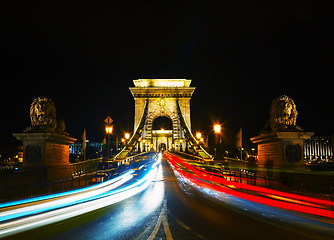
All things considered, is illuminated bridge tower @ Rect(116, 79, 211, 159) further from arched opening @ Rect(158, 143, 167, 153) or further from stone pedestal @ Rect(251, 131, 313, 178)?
stone pedestal @ Rect(251, 131, 313, 178)

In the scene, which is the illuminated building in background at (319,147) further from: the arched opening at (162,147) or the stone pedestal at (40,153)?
the stone pedestal at (40,153)

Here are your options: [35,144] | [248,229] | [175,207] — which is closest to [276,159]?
[175,207]

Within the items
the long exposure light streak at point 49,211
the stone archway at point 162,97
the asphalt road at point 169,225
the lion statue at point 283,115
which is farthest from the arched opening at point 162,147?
the asphalt road at point 169,225

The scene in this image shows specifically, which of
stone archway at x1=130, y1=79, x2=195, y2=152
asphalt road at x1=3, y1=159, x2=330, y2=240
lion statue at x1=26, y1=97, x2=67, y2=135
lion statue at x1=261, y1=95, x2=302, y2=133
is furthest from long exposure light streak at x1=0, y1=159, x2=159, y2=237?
stone archway at x1=130, y1=79, x2=195, y2=152

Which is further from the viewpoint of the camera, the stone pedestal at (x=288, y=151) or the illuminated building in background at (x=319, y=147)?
the illuminated building in background at (x=319, y=147)

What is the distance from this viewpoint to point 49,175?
15.4 metres

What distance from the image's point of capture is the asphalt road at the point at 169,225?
612 centimetres

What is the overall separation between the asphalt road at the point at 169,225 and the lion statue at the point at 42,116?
8.45 metres

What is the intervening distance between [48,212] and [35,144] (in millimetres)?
8432

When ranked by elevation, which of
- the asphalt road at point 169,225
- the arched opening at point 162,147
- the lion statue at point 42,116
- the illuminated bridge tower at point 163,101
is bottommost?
the asphalt road at point 169,225

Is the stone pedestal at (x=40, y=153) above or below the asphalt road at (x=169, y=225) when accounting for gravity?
above

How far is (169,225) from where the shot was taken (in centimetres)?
705

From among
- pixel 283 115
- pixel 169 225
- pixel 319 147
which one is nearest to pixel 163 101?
pixel 319 147

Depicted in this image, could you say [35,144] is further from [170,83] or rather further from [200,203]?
[170,83]
